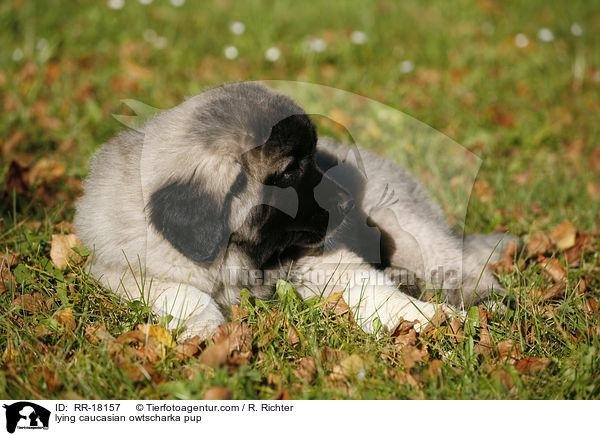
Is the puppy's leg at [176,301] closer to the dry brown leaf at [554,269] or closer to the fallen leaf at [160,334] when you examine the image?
the fallen leaf at [160,334]

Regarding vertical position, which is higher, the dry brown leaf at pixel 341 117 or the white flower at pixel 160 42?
the white flower at pixel 160 42

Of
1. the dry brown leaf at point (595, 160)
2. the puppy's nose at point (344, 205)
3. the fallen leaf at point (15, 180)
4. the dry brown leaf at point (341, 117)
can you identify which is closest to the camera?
the puppy's nose at point (344, 205)

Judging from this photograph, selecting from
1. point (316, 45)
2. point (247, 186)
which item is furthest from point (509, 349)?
point (316, 45)

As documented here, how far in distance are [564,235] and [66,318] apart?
2.83m

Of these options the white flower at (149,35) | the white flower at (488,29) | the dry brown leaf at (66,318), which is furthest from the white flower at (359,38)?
the dry brown leaf at (66,318)

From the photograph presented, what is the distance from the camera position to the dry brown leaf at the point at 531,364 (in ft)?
7.04

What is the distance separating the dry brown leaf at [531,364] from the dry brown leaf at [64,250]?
7.16 feet

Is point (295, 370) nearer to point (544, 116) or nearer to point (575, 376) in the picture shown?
point (575, 376)

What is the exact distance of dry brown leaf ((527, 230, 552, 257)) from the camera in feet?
10.2

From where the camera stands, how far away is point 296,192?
8.07 feet

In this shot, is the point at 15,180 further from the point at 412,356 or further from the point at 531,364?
the point at 531,364

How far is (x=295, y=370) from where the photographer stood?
7.21 ft

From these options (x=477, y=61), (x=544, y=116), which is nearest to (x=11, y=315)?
(x=544, y=116)
